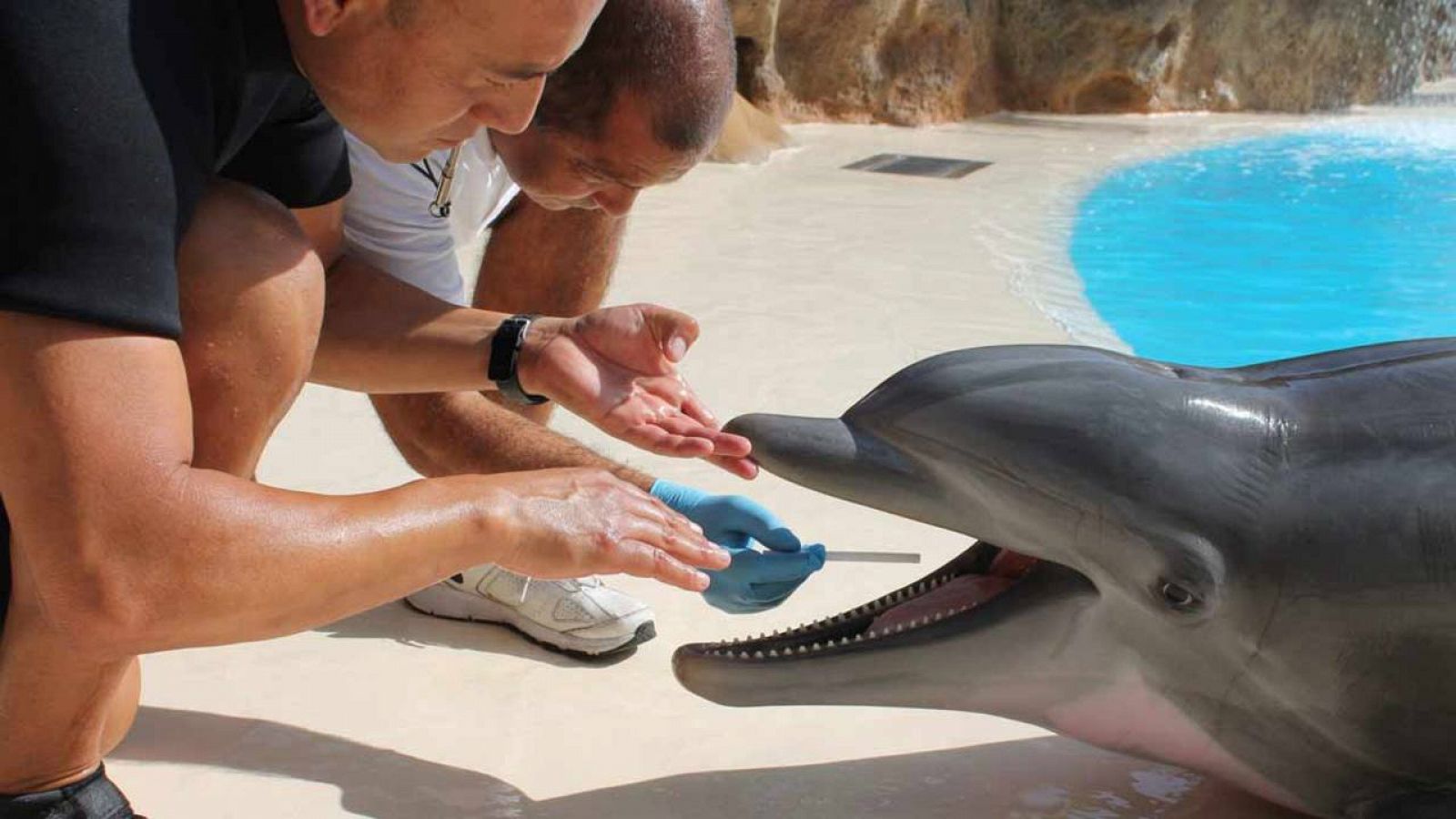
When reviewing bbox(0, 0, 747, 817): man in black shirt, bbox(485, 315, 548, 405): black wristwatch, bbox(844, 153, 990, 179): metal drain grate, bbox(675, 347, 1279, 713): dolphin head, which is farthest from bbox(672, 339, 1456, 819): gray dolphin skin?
bbox(844, 153, 990, 179): metal drain grate

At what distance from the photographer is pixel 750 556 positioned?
120 inches

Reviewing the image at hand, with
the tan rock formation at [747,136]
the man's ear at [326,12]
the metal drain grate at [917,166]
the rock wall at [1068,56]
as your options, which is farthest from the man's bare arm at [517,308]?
the rock wall at [1068,56]

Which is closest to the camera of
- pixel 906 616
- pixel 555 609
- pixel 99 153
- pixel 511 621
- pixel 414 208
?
pixel 99 153

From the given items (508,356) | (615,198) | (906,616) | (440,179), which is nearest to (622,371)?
(508,356)

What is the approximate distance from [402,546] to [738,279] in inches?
201

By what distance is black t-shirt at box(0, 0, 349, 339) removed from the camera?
1989mm

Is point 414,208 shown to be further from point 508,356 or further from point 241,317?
point 241,317

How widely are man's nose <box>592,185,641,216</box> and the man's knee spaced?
0.89m

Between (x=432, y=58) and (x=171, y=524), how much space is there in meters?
0.70

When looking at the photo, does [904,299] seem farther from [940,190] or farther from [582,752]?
[582,752]

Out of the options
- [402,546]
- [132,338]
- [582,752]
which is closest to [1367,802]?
[582,752]

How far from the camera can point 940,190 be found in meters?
10.5

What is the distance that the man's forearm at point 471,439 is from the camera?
376cm

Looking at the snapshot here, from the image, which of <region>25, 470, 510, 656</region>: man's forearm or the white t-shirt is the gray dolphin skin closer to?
<region>25, 470, 510, 656</region>: man's forearm
